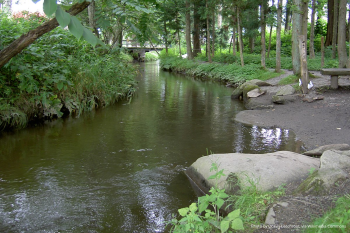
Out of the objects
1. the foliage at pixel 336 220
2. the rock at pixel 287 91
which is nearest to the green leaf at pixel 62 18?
the foliage at pixel 336 220

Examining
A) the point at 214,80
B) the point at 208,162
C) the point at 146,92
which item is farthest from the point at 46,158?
the point at 214,80

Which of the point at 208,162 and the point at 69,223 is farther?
the point at 208,162

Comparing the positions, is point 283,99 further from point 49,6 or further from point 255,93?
point 49,6

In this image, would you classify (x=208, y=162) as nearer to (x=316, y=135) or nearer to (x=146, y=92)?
(x=316, y=135)

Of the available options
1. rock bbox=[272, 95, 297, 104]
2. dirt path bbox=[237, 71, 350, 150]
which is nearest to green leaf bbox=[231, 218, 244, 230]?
dirt path bbox=[237, 71, 350, 150]

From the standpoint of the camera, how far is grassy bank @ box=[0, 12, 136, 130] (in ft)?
28.8

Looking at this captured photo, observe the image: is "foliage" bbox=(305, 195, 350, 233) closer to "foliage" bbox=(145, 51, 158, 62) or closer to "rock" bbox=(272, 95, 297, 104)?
"rock" bbox=(272, 95, 297, 104)

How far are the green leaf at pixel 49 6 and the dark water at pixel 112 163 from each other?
302 centimetres

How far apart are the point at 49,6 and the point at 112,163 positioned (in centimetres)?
478

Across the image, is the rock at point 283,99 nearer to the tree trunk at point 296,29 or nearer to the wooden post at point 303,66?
the wooden post at point 303,66

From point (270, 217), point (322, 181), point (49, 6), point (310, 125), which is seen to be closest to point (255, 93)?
point (310, 125)

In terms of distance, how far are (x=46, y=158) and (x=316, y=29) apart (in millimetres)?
30151

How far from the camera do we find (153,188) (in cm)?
541

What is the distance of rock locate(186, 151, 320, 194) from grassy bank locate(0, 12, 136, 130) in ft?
18.7
